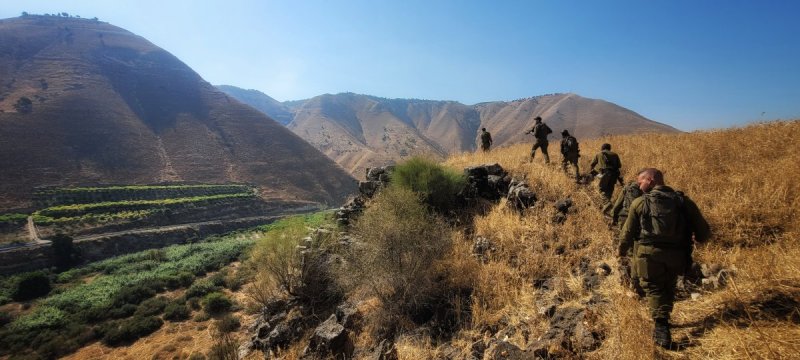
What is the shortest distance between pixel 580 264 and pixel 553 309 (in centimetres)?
143

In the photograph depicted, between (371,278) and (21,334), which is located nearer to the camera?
(371,278)

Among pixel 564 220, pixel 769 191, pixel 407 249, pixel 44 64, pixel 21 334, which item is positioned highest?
pixel 44 64

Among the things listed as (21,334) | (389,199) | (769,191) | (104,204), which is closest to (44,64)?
(104,204)

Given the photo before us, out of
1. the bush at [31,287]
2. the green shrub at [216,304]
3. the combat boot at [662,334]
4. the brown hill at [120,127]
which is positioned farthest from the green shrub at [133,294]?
the brown hill at [120,127]

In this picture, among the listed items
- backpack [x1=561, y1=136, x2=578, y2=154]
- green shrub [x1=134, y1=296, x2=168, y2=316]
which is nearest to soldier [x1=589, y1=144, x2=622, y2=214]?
backpack [x1=561, y1=136, x2=578, y2=154]

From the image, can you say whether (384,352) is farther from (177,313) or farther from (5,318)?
(5,318)

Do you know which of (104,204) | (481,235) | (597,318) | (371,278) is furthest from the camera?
(104,204)

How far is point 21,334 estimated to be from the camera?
17969 millimetres

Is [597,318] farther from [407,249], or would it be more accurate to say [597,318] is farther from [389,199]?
[389,199]

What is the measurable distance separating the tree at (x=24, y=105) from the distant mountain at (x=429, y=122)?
214 feet

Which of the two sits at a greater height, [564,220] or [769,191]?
[769,191]

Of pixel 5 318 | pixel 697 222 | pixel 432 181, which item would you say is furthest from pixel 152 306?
pixel 697 222

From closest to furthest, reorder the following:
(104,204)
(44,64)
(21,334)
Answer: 1. (21,334)
2. (104,204)
3. (44,64)

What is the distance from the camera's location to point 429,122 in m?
171
